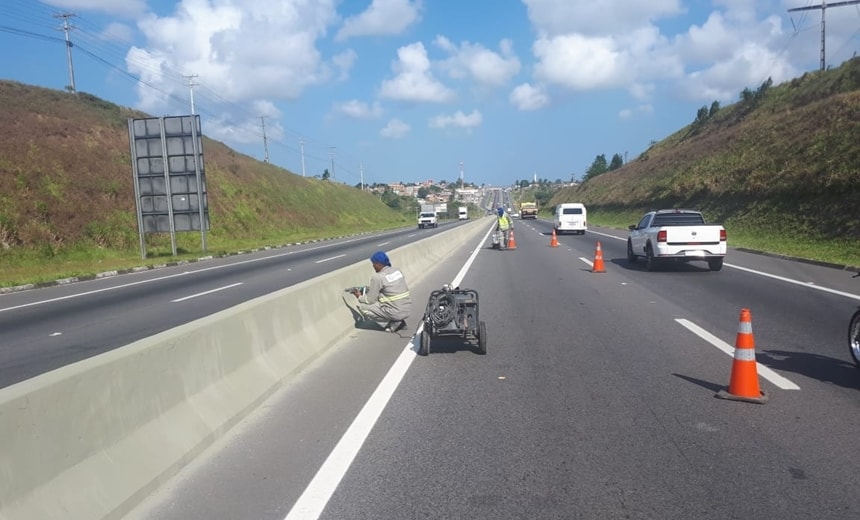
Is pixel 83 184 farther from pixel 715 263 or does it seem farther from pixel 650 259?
pixel 715 263

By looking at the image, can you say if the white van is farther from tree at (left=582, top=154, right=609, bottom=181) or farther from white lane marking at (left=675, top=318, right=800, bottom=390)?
tree at (left=582, top=154, right=609, bottom=181)

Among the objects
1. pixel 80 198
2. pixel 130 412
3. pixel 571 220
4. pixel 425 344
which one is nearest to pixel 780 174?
pixel 571 220

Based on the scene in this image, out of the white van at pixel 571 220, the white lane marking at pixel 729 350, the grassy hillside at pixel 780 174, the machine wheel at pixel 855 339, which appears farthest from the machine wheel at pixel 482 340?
the white van at pixel 571 220

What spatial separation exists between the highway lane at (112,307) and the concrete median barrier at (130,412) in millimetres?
3342

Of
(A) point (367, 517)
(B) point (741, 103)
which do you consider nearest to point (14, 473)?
(A) point (367, 517)

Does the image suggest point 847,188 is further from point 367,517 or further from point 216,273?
point 367,517

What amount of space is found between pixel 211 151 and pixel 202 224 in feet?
119

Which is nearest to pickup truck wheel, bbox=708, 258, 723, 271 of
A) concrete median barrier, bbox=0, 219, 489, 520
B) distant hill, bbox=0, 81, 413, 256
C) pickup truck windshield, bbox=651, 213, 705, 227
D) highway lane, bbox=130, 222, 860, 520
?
pickup truck windshield, bbox=651, 213, 705, 227

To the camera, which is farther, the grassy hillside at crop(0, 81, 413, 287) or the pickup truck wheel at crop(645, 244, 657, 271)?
the grassy hillside at crop(0, 81, 413, 287)

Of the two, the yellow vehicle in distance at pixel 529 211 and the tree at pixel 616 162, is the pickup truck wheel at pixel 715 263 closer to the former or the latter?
the yellow vehicle in distance at pixel 529 211

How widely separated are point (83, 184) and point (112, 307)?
86.6 ft

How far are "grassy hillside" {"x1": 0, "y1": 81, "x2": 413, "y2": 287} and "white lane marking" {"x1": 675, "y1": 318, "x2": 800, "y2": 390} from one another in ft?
62.3

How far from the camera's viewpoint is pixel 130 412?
4.77 meters

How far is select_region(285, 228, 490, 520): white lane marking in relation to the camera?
4641 millimetres
